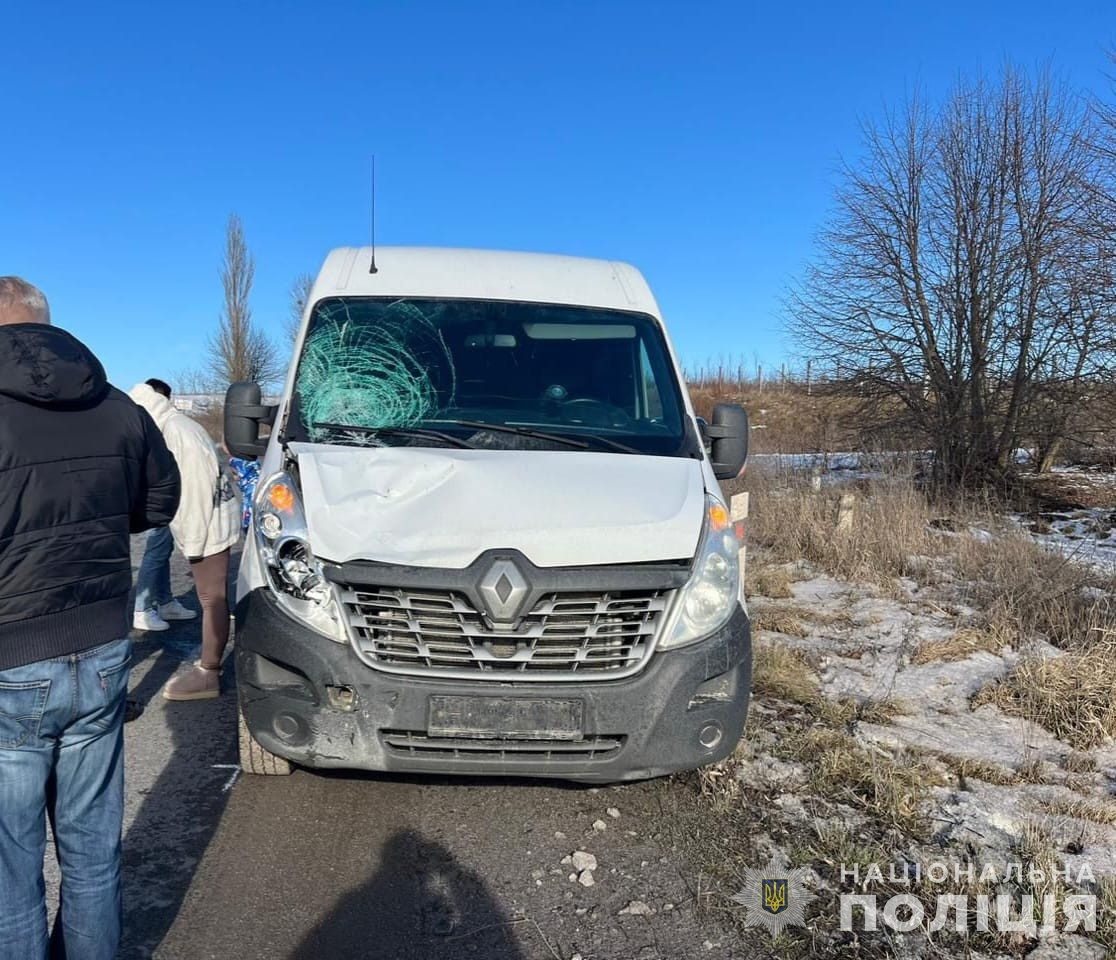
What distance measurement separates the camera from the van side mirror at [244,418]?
407 centimetres

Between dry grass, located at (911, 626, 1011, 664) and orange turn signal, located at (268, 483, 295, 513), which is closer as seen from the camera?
orange turn signal, located at (268, 483, 295, 513)

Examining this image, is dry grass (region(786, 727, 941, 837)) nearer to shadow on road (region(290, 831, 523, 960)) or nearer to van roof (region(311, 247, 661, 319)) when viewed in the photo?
shadow on road (region(290, 831, 523, 960))

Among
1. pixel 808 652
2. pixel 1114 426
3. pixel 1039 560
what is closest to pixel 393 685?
pixel 808 652

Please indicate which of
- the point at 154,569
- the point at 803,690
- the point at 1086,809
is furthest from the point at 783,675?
the point at 154,569

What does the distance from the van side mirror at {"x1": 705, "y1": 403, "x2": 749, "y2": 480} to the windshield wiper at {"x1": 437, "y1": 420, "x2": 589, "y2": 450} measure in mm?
812

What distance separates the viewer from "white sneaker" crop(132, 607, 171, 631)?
6.35 metres

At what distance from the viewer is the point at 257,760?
371 cm

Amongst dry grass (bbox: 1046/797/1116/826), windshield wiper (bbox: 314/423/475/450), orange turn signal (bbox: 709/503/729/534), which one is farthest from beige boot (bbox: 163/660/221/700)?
dry grass (bbox: 1046/797/1116/826)

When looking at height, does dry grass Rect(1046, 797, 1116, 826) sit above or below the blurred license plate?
below

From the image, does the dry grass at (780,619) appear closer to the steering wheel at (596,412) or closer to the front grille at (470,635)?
the steering wheel at (596,412)

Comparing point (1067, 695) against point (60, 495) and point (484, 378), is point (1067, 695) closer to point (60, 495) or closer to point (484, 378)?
point (484, 378)

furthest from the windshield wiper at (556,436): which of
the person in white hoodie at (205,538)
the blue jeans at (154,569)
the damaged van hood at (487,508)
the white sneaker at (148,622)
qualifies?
the white sneaker at (148,622)

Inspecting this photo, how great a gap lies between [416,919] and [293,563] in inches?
50.6

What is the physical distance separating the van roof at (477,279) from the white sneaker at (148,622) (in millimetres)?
3232
